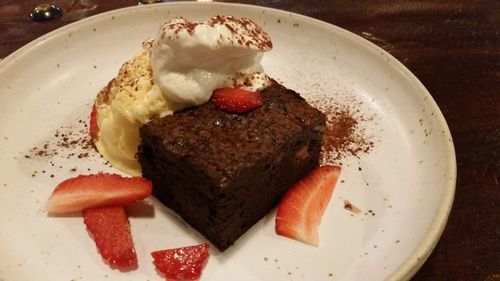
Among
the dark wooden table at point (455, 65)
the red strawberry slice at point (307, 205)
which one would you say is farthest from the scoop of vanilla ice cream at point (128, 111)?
the dark wooden table at point (455, 65)

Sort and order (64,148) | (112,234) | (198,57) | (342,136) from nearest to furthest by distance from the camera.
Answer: (112,234) < (198,57) < (64,148) < (342,136)

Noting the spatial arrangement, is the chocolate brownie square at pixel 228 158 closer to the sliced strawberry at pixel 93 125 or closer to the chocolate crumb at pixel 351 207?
the chocolate crumb at pixel 351 207

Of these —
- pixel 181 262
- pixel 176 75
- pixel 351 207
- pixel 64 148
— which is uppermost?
pixel 176 75

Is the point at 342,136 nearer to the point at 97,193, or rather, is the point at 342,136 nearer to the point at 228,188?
the point at 228,188

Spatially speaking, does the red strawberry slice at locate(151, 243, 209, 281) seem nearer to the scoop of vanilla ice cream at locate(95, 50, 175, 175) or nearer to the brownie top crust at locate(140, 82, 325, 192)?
the brownie top crust at locate(140, 82, 325, 192)

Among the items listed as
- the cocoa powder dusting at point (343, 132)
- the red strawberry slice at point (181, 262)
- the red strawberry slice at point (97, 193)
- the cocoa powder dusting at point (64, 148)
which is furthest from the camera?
the cocoa powder dusting at point (343, 132)

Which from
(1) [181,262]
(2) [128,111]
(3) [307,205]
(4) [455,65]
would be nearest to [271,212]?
(3) [307,205]
